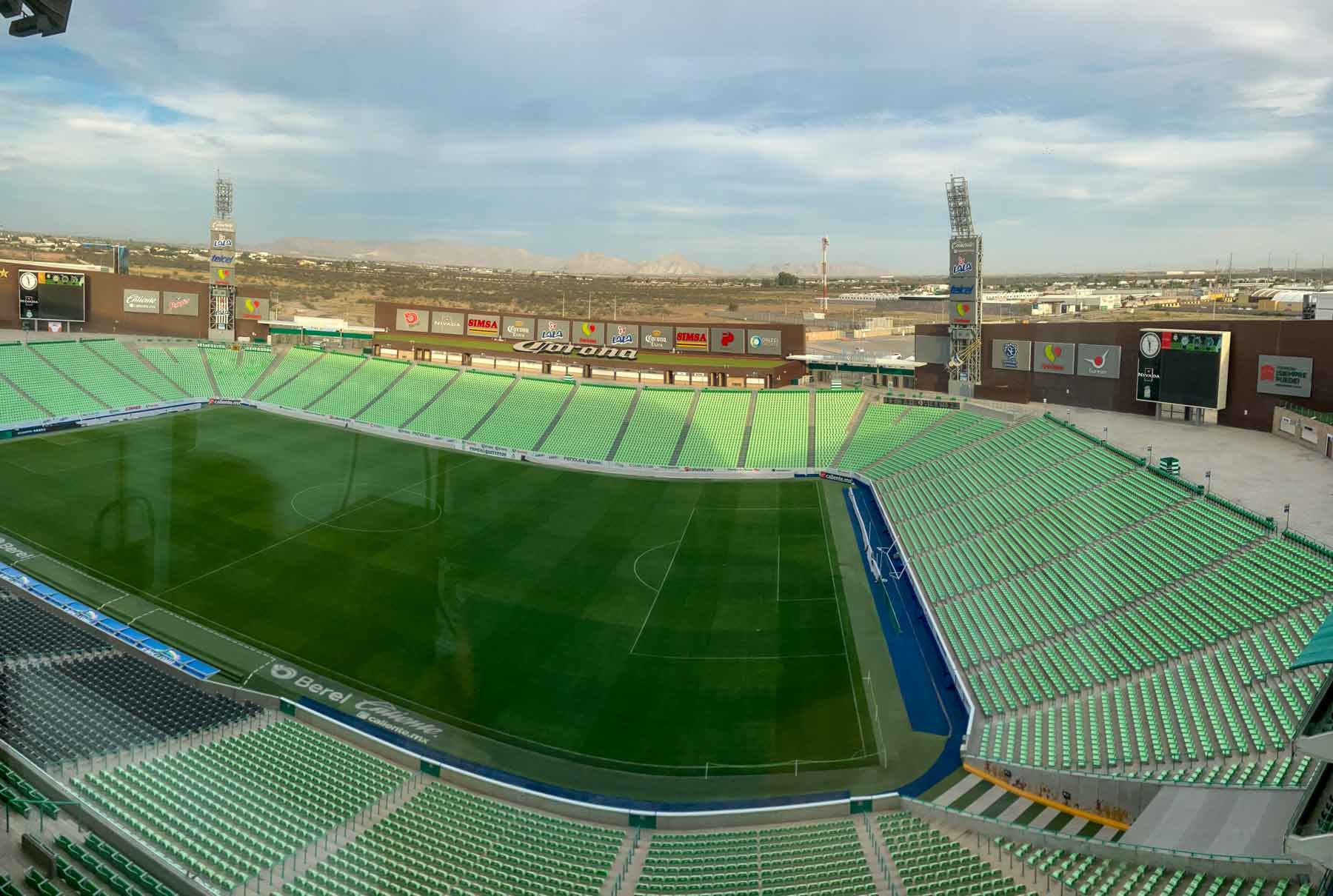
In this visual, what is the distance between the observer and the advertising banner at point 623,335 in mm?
53281

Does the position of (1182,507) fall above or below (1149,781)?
above

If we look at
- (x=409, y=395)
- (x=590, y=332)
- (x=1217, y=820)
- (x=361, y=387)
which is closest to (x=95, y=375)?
(x=361, y=387)

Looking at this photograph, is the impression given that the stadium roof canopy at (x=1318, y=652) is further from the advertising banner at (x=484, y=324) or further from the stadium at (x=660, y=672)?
the advertising banner at (x=484, y=324)

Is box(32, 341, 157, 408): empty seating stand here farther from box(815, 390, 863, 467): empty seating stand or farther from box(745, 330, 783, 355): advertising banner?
box(815, 390, 863, 467): empty seating stand

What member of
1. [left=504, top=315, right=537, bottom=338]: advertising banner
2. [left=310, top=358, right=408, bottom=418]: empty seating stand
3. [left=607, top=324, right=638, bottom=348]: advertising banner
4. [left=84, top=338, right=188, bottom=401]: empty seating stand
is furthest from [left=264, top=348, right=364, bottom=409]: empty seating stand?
[left=607, top=324, right=638, bottom=348]: advertising banner

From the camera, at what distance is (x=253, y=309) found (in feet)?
193

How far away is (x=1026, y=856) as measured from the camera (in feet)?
45.7

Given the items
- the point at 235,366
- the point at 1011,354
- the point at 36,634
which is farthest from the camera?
the point at 235,366

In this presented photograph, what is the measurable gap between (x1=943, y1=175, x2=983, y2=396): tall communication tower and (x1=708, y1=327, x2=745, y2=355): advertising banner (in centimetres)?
1200

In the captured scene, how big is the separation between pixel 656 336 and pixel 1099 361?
24.1m

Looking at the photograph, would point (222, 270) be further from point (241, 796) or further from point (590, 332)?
point (241, 796)

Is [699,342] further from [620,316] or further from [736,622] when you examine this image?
[620,316]

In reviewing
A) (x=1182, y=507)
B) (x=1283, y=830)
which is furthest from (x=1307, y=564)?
(x=1283, y=830)

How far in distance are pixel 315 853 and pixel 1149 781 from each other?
13.8m
